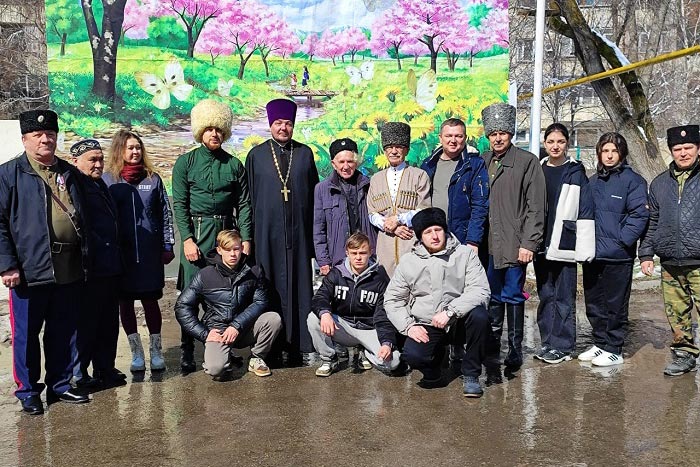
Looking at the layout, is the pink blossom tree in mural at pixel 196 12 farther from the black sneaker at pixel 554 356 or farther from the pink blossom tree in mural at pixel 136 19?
the black sneaker at pixel 554 356

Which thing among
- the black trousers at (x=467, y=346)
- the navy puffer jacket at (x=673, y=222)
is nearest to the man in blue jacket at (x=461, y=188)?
the black trousers at (x=467, y=346)

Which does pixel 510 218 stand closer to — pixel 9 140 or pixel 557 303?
pixel 557 303

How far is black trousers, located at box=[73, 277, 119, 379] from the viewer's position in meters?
4.75

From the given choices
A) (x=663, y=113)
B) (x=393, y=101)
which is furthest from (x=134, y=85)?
(x=663, y=113)

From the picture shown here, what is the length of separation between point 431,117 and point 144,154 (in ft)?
15.3

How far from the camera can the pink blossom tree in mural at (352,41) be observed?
874cm

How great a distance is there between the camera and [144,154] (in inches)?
202

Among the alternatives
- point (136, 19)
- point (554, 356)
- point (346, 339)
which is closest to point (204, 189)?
point (346, 339)

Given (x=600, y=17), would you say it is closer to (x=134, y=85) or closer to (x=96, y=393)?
(x=134, y=85)

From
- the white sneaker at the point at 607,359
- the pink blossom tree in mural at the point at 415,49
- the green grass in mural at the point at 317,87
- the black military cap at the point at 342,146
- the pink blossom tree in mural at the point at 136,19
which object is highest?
the pink blossom tree in mural at the point at 136,19

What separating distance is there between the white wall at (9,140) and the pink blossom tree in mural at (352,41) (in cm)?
397

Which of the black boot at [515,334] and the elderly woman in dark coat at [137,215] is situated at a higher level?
the elderly woman in dark coat at [137,215]

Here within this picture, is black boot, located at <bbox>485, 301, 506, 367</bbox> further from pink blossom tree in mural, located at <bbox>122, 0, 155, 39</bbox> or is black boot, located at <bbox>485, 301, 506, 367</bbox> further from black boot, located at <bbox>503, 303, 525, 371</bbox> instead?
pink blossom tree in mural, located at <bbox>122, 0, 155, 39</bbox>

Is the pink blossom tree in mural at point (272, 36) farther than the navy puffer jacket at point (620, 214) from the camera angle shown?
Yes
